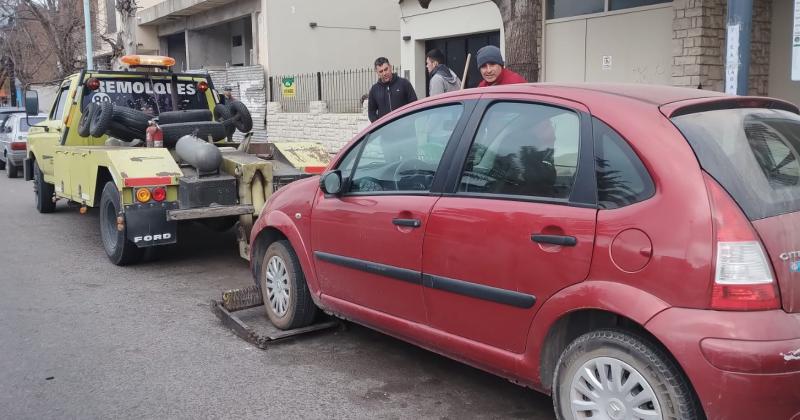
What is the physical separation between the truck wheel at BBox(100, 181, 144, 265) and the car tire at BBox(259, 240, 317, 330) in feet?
8.39

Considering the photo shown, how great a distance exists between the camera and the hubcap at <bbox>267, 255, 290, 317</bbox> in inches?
198

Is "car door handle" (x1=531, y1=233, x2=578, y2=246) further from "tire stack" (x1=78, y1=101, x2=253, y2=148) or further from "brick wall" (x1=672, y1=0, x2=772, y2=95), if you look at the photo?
"brick wall" (x1=672, y1=0, x2=772, y2=95)

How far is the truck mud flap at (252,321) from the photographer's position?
16.2 feet

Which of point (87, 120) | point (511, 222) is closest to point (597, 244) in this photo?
point (511, 222)

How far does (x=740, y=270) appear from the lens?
8.73 ft

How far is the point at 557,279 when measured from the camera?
3.12m

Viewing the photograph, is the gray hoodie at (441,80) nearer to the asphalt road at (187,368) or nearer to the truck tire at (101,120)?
the asphalt road at (187,368)

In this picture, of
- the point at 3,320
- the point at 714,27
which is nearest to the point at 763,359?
the point at 3,320

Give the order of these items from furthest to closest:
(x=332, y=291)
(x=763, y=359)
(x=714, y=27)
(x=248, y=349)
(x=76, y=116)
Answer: (x=714, y=27) < (x=76, y=116) < (x=248, y=349) < (x=332, y=291) < (x=763, y=359)

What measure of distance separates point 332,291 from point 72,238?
6.06 meters

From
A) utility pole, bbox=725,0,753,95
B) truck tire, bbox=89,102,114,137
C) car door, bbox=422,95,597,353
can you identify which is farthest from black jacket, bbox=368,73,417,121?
car door, bbox=422,95,597,353

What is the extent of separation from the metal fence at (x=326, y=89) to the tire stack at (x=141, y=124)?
23.9 ft

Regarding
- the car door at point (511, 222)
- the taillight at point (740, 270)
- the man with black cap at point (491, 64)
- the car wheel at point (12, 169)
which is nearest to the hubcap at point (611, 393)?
the car door at point (511, 222)

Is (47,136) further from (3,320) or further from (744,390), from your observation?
(744,390)
